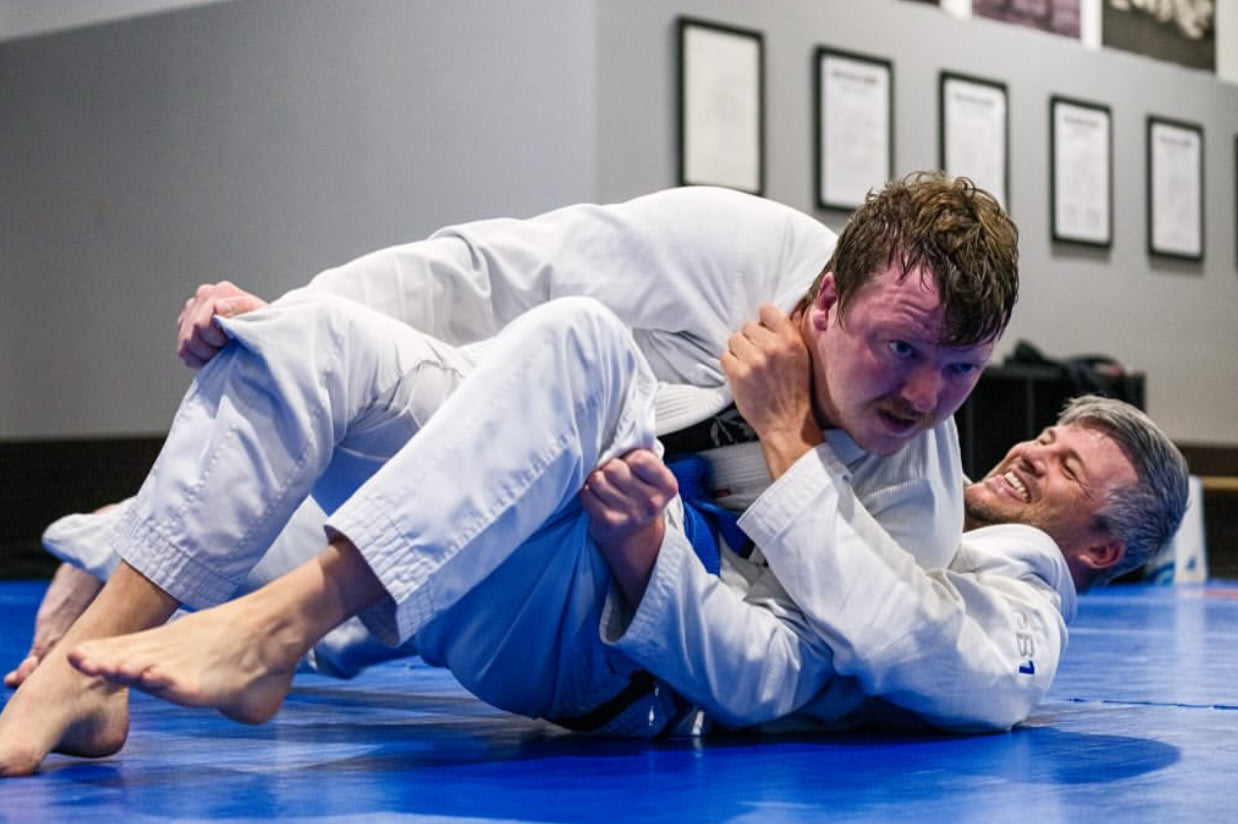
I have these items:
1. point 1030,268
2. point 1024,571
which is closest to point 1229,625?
point 1024,571

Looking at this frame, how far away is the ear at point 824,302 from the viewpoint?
2164mm

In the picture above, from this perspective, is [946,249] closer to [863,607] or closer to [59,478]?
[863,607]

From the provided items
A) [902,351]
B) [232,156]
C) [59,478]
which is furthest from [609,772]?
[59,478]

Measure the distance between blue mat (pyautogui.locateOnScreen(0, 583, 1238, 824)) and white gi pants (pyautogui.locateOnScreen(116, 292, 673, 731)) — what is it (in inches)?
7.5

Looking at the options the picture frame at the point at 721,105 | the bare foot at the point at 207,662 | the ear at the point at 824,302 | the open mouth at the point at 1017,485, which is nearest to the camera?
the bare foot at the point at 207,662

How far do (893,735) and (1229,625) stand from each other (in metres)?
2.63

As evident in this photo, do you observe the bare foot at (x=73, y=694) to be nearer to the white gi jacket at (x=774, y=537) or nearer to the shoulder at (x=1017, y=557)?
the white gi jacket at (x=774, y=537)

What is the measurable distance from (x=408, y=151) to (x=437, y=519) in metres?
5.20

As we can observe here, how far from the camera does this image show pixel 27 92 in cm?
823

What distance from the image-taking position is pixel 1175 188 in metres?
8.95

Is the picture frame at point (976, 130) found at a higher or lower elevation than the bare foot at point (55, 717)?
higher

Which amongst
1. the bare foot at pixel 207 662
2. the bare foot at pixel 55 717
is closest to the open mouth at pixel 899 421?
the bare foot at pixel 207 662

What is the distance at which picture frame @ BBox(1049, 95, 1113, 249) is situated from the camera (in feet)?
27.2

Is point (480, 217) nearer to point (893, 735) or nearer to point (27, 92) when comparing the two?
point (27, 92)
